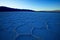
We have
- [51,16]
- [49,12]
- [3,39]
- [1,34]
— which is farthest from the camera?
[51,16]

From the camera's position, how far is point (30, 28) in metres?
1.26

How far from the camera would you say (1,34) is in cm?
110

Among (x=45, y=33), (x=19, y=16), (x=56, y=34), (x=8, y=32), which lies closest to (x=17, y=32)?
(x=8, y=32)

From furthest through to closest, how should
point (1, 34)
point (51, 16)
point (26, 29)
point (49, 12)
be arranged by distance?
point (51, 16) < point (49, 12) < point (26, 29) < point (1, 34)

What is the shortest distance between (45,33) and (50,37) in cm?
11

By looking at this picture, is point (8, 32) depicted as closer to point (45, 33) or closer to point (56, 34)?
point (45, 33)

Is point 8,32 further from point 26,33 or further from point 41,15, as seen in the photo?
point 41,15

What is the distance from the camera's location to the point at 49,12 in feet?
4.93

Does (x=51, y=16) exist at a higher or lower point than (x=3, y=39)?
higher

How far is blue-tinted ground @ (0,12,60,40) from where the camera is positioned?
1030mm

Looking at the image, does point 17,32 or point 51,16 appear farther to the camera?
point 51,16

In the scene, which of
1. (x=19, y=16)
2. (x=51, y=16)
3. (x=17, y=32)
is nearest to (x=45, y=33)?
(x=17, y=32)

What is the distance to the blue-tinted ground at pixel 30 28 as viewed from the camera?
3.38 ft

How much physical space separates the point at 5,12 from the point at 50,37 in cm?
94
